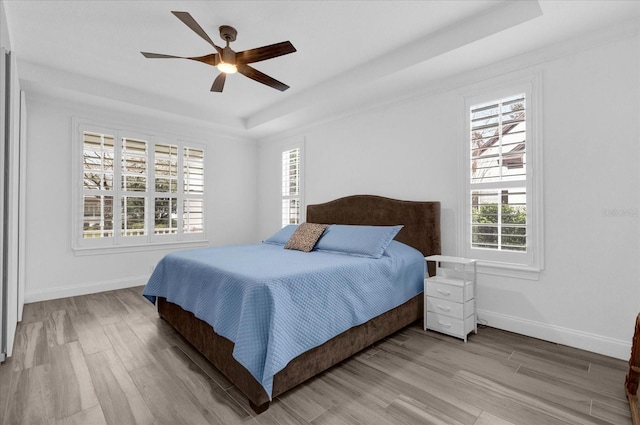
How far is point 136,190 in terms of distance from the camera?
14.2 feet

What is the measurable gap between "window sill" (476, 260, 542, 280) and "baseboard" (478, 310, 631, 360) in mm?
374

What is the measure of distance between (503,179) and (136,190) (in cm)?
445

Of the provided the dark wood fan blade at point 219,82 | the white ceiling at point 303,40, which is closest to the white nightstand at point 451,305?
the white ceiling at point 303,40

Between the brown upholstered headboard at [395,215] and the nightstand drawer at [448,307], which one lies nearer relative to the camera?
the nightstand drawer at [448,307]

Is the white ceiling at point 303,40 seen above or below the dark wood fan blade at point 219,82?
above

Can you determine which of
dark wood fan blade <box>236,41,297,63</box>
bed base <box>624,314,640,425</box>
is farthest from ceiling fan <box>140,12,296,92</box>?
bed base <box>624,314,640,425</box>

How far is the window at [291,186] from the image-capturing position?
16.1 ft

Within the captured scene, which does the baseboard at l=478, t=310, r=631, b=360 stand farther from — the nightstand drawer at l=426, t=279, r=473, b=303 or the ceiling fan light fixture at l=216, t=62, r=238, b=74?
the ceiling fan light fixture at l=216, t=62, r=238, b=74

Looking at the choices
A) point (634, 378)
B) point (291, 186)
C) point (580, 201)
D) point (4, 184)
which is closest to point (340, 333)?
point (634, 378)

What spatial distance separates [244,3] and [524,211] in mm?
2804

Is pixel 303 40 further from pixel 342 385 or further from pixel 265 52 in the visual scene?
pixel 342 385

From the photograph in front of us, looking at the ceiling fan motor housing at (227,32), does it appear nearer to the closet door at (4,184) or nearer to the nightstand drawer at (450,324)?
the closet door at (4,184)

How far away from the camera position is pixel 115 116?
4176mm

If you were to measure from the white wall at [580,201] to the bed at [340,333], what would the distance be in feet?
0.85
